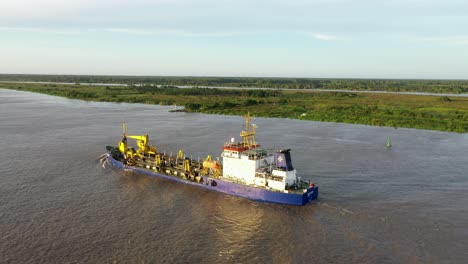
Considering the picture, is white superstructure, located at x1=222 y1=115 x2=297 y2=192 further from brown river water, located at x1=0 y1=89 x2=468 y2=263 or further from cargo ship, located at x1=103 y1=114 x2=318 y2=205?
brown river water, located at x1=0 y1=89 x2=468 y2=263

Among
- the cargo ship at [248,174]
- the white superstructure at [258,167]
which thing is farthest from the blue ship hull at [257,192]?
the white superstructure at [258,167]

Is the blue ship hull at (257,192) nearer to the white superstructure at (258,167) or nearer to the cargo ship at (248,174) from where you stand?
the cargo ship at (248,174)

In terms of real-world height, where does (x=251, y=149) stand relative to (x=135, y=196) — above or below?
above

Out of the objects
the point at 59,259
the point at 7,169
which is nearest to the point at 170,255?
the point at 59,259

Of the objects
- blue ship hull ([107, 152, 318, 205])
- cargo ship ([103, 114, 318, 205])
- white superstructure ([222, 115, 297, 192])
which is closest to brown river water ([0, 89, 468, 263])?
blue ship hull ([107, 152, 318, 205])

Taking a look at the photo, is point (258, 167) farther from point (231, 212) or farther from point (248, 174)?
point (231, 212)

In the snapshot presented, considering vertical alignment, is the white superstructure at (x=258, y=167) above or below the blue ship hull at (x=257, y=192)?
above

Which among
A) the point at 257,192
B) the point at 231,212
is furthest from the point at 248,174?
the point at 231,212

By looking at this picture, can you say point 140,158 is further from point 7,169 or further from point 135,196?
point 7,169
